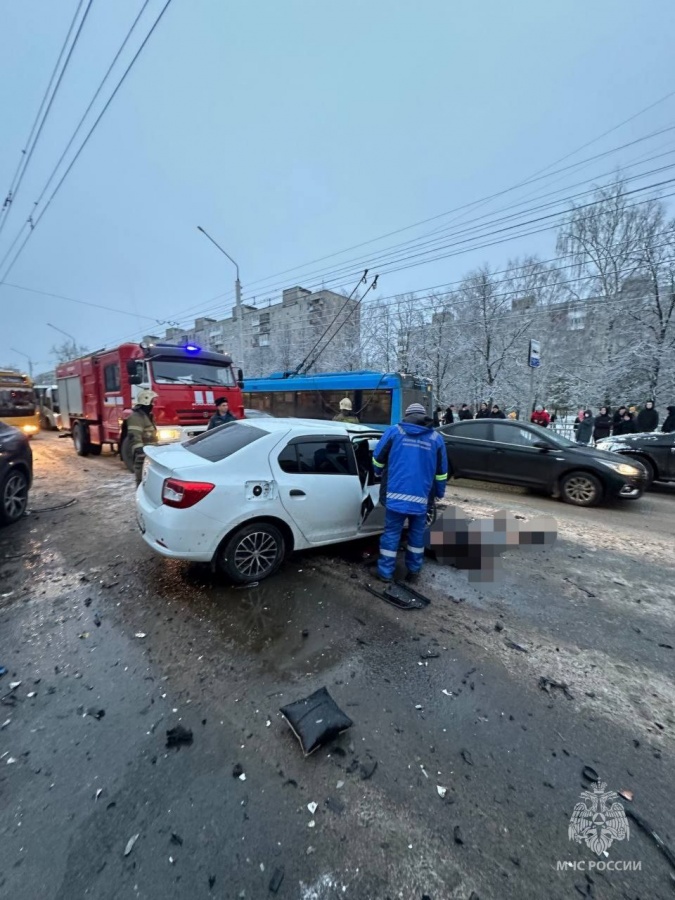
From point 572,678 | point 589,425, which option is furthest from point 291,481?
point 589,425

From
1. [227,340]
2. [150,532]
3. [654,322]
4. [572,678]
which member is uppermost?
[227,340]

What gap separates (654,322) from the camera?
56.3 feet

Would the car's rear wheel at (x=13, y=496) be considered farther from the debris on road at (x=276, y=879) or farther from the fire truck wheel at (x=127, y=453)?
the debris on road at (x=276, y=879)

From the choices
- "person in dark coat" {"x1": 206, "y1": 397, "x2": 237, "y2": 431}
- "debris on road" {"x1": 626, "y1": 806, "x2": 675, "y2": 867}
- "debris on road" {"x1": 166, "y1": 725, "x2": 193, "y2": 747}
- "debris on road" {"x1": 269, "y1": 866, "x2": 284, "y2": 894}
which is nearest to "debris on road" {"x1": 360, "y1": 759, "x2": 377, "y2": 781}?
"debris on road" {"x1": 269, "y1": 866, "x2": 284, "y2": 894}

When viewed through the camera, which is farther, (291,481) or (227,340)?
(227,340)

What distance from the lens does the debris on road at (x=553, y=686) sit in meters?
2.48

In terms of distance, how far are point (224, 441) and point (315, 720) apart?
2631 millimetres

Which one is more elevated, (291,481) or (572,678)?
(291,481)

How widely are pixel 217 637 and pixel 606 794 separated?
8.08 feet

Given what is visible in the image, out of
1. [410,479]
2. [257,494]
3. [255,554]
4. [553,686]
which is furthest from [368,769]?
[410,479]

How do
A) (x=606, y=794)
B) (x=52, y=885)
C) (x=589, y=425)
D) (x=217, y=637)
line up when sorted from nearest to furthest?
(x=52, y=885), (x=606, y=794), (x=217, y=637), (x=589, y=425)

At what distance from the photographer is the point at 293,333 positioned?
39906 mm

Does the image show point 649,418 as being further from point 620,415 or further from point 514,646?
point 514,646

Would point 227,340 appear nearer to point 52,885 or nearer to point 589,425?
point 589,425
